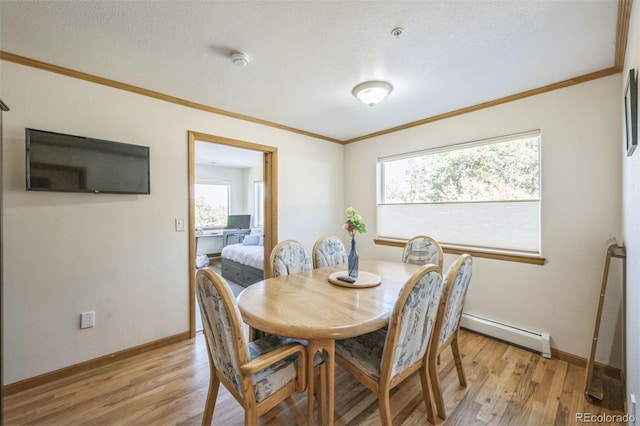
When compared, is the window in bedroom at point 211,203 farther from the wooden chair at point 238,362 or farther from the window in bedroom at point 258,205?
the wooden chair at point 238,362

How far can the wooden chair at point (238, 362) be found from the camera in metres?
1.20

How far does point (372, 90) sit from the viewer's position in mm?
2250

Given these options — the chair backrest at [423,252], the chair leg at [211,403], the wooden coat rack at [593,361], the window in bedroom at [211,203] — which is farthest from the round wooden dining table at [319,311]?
the window in bedroom at [211,203]

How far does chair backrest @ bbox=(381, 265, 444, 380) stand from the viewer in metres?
1.27

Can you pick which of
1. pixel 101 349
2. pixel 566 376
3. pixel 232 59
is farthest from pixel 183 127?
pixel 566 376

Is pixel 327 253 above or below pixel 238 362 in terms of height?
above

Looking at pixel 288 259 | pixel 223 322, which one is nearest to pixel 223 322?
pixel 223 322

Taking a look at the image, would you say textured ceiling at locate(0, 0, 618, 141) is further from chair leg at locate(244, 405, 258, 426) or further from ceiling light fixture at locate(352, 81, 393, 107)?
chair leg at locate(244, 405, 258, 426)

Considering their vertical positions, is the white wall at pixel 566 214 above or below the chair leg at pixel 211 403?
above

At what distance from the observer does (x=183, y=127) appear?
2.64 meters

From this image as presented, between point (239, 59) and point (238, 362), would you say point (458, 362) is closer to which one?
point (238, 362)

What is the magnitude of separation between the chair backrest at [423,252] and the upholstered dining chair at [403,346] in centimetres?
111

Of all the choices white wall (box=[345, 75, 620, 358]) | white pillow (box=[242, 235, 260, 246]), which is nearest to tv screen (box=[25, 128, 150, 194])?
white wall (box=[345, 75, 620, 358])

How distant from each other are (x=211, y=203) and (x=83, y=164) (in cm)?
479
